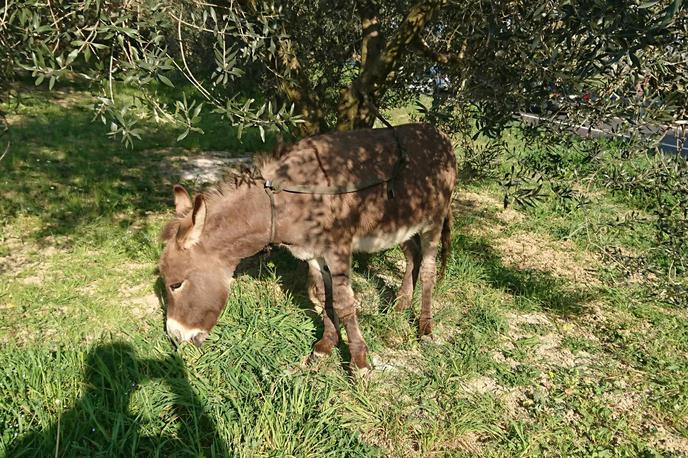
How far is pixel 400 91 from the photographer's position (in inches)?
252

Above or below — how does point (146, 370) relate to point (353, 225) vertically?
below

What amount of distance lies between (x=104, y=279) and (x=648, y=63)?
16.5 feet

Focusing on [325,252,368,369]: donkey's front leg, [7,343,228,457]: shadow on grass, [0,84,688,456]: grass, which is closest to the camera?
[7,343,228,457]: shadow on grass

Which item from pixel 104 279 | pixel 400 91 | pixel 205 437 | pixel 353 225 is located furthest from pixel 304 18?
pixel 205 437

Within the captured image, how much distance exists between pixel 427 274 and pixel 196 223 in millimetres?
2344

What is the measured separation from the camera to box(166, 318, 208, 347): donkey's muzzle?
11.1 ft

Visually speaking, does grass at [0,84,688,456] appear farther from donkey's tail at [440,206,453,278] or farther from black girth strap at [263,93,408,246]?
black girth strap at [263,93,408,246]

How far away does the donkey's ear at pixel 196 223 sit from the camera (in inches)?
122

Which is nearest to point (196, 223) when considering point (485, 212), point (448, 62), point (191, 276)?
point (191, 276)

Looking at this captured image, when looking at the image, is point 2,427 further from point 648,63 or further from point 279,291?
point 648,63

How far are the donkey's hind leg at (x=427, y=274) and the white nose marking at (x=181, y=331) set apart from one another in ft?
6.78

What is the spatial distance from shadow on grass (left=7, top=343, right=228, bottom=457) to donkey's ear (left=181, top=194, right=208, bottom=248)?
0.97m

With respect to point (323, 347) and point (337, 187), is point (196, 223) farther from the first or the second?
point (323, 347)

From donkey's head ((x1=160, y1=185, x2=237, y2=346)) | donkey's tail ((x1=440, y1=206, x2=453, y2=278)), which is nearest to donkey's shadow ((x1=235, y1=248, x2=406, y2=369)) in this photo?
donkey's tail ((x1=440, y1=206, x2=453, y2=278))
